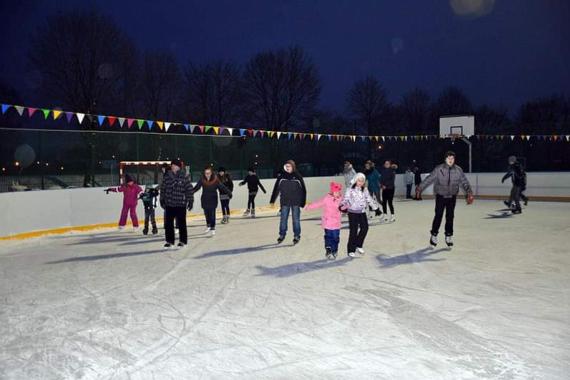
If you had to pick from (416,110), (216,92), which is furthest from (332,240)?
(416,110)

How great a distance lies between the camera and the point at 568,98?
204 feet

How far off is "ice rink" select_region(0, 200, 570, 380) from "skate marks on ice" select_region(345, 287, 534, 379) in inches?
0.6

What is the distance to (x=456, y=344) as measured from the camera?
4.63 m

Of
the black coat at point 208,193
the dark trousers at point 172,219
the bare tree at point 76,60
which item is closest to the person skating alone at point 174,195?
the dark trousers at point 172,219

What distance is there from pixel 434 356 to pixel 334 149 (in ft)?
77.2

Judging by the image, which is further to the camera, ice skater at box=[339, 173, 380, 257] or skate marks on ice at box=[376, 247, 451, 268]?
ice skater at box=[339, 173, 380, 257]

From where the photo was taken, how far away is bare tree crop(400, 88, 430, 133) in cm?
5947

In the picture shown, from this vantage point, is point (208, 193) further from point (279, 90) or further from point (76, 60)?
point (279, 90)

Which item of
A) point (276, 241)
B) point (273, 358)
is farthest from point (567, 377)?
point (276, 241)

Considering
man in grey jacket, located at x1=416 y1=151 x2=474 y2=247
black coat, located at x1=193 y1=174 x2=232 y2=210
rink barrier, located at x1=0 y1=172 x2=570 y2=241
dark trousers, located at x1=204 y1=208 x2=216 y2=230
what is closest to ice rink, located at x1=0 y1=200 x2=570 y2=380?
man in grey jacket, located at x1=416 y1=151 x2=474 y2=247

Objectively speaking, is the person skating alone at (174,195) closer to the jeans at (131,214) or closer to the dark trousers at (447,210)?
the jeans at (131,214)

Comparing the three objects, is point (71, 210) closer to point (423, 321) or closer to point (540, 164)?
point (423, 321)

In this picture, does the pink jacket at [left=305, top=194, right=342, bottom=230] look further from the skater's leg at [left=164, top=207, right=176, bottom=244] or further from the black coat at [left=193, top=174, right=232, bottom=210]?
the black coat at [left=193, top=174, right=232, bottom=210]

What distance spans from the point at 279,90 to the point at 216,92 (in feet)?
18.5
